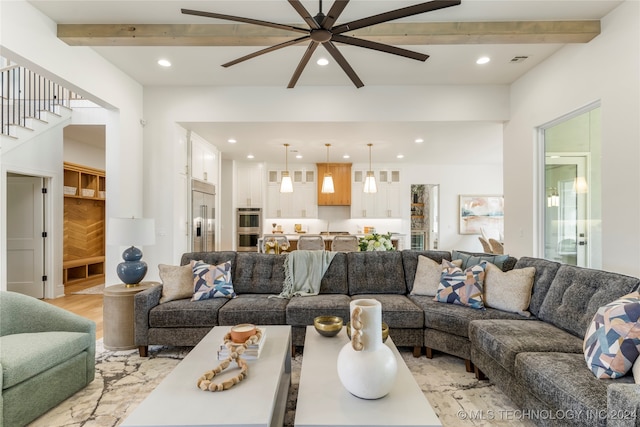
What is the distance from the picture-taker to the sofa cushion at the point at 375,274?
342cm

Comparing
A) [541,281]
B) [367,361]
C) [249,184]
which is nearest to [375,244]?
[541,281]

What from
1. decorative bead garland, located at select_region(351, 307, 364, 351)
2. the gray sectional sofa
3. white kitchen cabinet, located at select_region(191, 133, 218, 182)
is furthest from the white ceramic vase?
white kitchen cabinet, located at select_region(191, 133, 218, 182)

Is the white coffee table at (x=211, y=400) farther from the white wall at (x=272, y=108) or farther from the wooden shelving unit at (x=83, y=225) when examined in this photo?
the wooden shelving unit at (x=83, y=225)

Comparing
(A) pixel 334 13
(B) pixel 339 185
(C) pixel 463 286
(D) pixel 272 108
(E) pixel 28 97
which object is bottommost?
(C) pixel 463 286

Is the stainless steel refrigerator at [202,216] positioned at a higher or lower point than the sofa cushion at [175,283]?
higher

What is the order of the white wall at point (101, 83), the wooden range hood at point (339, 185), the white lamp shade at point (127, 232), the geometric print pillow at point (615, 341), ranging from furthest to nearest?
1. the wooden range hood at point (339, 185)
2. the white lamp shade at point (127, 232)
3. the white wall at point (101, 83)
4. the geometric print pillow at point (615, 341)

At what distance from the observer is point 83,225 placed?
675 cm

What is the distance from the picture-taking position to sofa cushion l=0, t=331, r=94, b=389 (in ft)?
5.98

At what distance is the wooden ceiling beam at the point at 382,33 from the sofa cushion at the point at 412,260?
221cm

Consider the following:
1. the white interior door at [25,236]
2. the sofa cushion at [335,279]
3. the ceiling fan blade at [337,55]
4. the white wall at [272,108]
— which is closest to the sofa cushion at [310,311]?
the sofa cushion at [335,279]

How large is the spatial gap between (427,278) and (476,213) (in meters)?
6.12

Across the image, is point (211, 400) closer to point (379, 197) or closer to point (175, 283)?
point (175, 283)

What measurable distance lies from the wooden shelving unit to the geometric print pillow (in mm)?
7338

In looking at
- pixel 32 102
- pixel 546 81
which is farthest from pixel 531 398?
pixel 32 102
